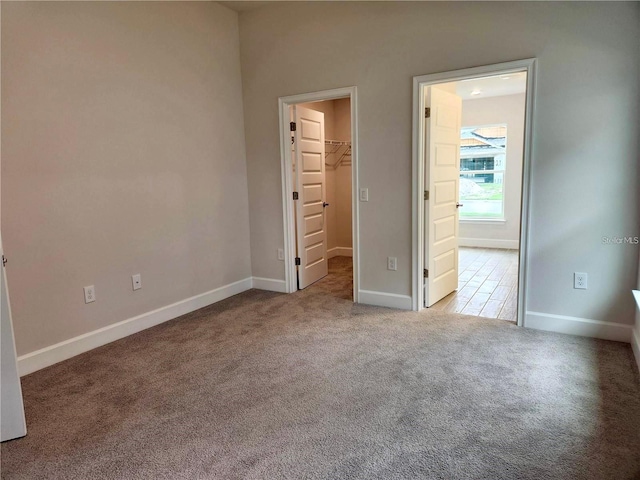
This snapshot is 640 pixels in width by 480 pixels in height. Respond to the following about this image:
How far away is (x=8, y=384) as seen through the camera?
1.99 m

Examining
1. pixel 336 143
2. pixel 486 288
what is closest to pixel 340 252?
pixel 336 143

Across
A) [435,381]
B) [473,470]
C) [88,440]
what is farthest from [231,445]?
[435,381]

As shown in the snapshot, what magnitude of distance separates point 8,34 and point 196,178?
172cm

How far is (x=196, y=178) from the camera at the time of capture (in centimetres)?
394

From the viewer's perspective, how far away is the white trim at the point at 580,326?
2.97 metres

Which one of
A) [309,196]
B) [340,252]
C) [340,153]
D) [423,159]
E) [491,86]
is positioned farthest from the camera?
[340,252]

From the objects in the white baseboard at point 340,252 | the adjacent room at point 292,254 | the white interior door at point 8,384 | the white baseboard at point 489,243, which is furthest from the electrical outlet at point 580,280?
the white baseboard at point 489,243

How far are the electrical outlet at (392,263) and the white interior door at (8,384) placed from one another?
9.33 ft

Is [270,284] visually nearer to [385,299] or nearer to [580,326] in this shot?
[385,299]

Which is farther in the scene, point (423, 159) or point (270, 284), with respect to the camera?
point (270, 284)

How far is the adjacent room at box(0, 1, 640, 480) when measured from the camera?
2.00 metres

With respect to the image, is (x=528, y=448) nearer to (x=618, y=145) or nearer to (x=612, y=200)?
(x=612, y=200)

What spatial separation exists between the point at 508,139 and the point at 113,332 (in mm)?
6482

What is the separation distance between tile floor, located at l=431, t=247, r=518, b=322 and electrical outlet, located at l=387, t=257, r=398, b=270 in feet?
1.75
